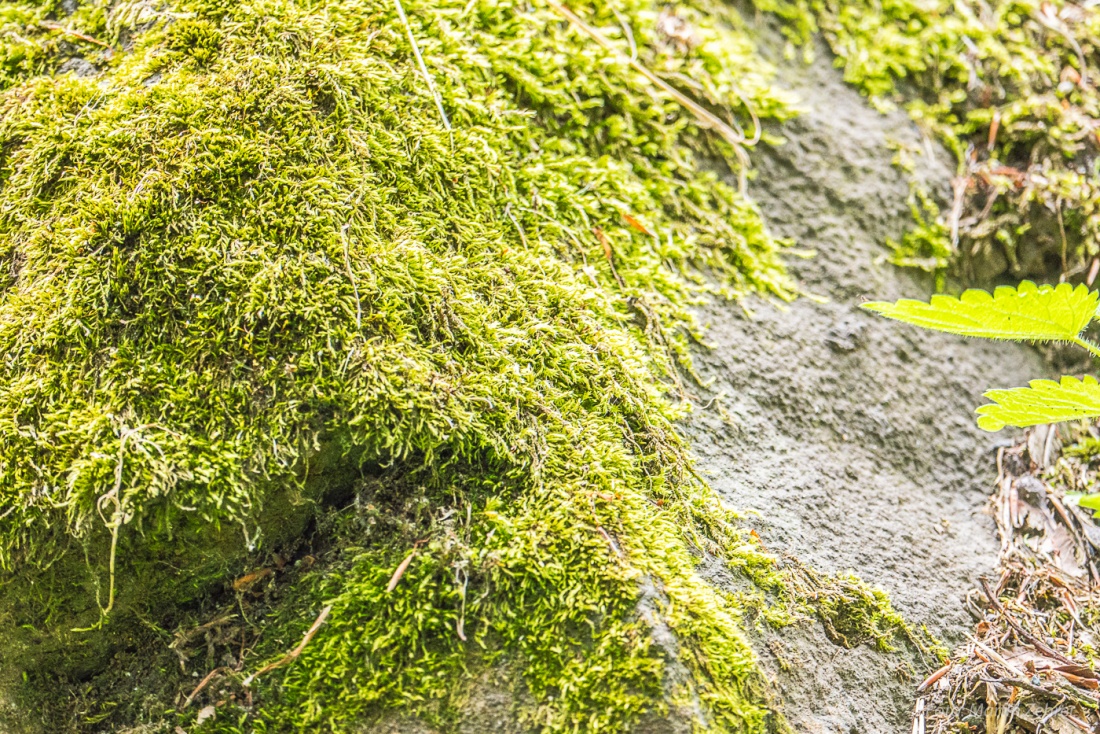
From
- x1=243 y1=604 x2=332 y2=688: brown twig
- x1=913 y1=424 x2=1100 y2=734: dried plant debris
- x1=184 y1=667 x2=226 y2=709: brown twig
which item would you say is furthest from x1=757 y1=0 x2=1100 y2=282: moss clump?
x1=184 y1=667 x2=226 y2=709: brown twig

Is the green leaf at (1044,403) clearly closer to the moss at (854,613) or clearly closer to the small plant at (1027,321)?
the small plant at (1027,321)

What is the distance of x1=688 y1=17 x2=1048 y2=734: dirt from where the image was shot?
1.87 meters

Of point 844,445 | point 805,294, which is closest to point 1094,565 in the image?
point 844,445

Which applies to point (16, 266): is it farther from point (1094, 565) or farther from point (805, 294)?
point (1094, 565)

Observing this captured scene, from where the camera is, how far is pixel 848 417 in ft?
7.83

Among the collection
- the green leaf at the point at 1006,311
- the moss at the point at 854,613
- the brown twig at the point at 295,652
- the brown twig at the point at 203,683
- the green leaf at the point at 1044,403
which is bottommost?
the moss at the point at 854,613

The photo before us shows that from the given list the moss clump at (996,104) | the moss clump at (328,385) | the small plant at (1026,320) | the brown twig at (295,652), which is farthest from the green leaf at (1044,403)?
the brown twig at (295,652)

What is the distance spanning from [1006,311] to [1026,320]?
9 centimetres

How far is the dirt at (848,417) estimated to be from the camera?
1.87 m

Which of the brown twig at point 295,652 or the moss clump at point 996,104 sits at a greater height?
the moss clump at point 996,104

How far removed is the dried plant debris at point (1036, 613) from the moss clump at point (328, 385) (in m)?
0.64

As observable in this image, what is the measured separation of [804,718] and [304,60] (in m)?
2.03

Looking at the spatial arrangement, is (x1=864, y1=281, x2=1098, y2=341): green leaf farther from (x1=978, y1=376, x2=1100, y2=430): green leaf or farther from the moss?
the moss

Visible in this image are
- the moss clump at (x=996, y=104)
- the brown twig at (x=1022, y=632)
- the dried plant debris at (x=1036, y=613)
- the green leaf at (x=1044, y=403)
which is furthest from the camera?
the moss clump at (x=996, y=104)
